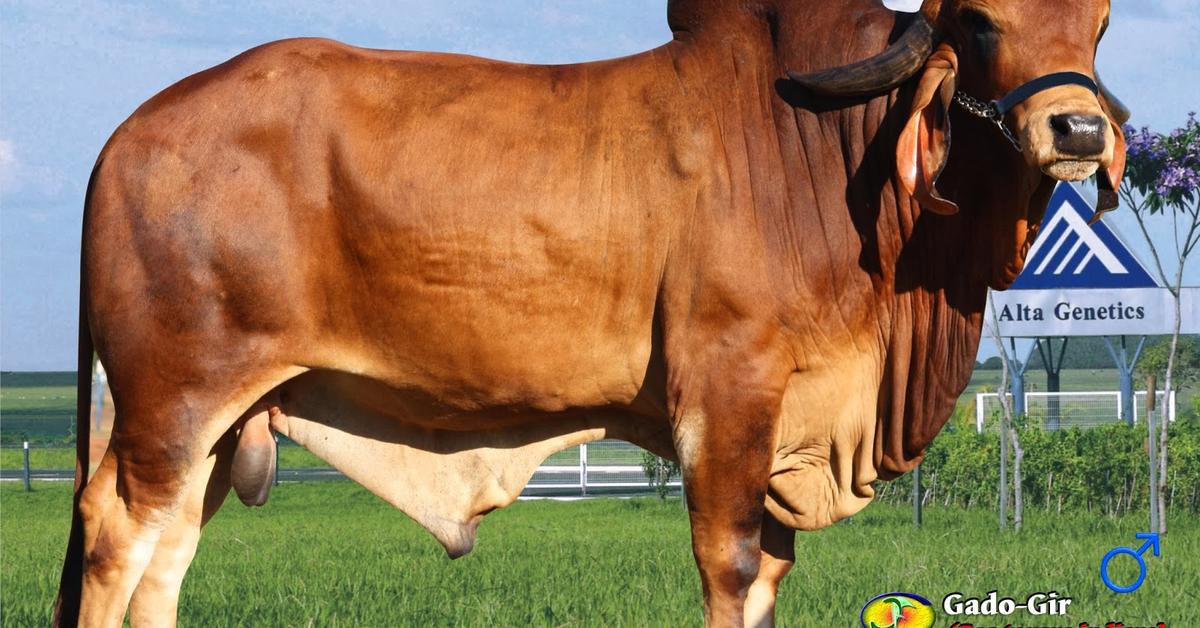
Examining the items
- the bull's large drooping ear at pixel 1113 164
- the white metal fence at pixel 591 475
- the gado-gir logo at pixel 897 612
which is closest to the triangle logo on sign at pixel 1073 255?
the gado-gir logo at pixel 897 612

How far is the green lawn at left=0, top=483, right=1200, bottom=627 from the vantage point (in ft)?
20.3

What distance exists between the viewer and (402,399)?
416 centimetres

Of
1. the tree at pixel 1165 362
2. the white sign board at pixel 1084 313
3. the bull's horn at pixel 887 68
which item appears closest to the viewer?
the bull's horn at pixel 887 68

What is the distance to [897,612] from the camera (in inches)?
201

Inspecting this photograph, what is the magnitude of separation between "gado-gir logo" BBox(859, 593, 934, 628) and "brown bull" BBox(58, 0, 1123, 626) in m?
0.79

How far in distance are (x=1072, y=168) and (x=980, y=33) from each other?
52 cm

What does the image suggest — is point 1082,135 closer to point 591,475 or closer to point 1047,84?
point 1047,84

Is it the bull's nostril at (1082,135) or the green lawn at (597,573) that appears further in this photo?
the green lawn at (597,573)

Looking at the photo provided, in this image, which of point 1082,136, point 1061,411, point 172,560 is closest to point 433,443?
point 172,560

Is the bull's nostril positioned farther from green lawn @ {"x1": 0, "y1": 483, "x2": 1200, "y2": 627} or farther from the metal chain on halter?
green lawn @ {"x1": 0, "y1": 483, "x2": 1200, "y2": 627}

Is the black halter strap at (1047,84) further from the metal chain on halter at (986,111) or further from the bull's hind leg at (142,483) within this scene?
the bull's hind leg at (142,483)

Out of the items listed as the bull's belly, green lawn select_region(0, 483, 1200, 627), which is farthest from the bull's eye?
green lawn select_region(0, 483, 1200, 627)

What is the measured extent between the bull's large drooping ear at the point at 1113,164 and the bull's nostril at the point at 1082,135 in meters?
0.11

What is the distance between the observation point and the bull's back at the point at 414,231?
392 centimetres
